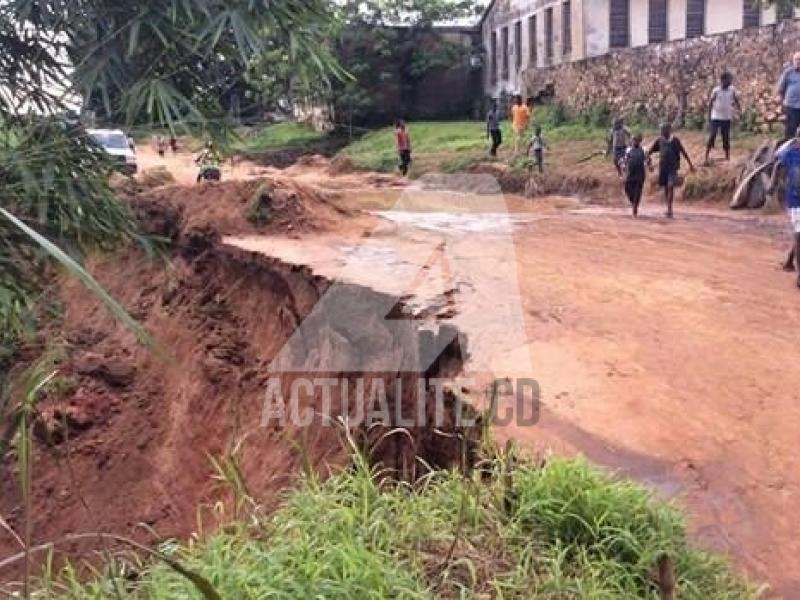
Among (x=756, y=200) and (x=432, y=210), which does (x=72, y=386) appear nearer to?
(x=432, y=210)

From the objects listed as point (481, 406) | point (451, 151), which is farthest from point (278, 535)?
point (451, 151)

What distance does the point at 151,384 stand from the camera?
1003cm

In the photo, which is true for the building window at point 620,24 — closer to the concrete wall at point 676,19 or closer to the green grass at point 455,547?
the concrete wall at point 676,19

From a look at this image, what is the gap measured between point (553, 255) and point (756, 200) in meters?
5.56

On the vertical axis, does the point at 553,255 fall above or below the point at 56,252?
below

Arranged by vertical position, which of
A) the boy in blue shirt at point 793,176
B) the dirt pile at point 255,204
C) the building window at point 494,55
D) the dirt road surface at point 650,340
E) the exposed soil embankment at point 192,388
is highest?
the building window at point 494,55

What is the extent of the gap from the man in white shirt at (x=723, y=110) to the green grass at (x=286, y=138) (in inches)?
697

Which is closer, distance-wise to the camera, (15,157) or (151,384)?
(15,157)

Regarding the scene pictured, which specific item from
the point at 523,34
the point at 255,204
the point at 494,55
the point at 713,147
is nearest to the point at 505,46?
the point at 494,55

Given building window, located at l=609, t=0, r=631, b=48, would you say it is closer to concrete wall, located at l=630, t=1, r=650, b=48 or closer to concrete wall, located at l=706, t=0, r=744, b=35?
concrete wall, located at l=630, t=1, r=650, b=48

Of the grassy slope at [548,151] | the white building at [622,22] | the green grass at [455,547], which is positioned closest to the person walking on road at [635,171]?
the grassy slope at [548,151]

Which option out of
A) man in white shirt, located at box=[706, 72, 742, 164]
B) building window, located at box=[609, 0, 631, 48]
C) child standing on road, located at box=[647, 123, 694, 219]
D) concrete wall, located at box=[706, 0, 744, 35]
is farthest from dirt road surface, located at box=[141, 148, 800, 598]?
building window, located at box=[609, 0, 631, 48]

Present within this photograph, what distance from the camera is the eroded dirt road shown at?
4.36m

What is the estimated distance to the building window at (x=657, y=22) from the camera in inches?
1038
